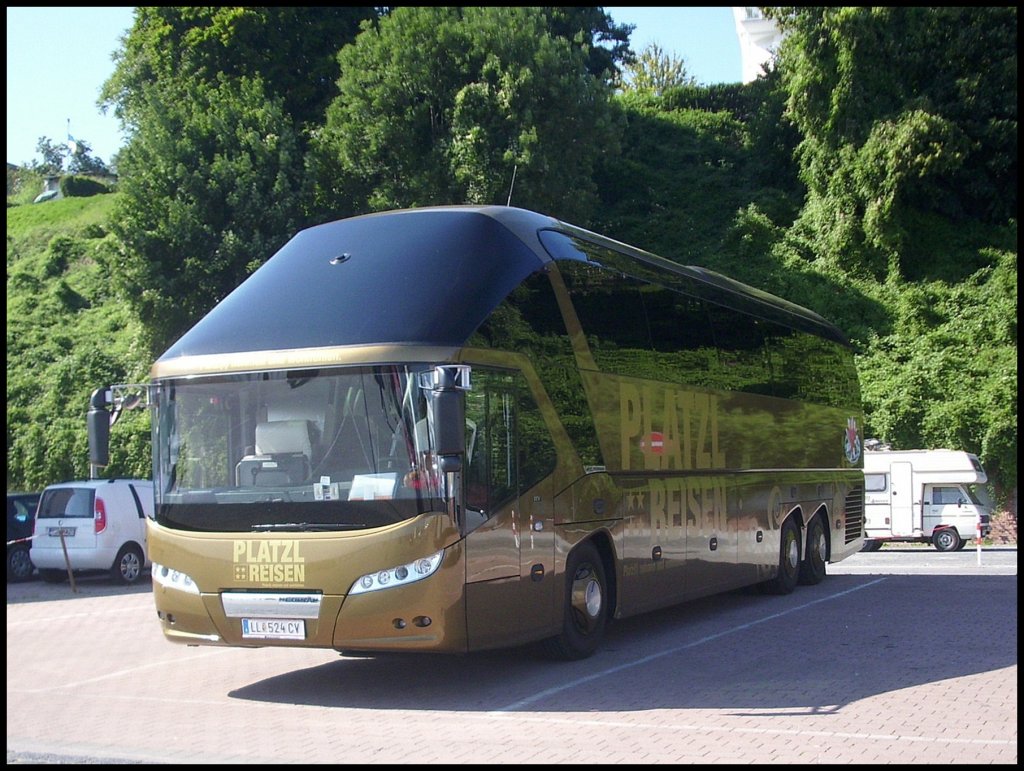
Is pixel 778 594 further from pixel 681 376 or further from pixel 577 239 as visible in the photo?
pixel 577 239

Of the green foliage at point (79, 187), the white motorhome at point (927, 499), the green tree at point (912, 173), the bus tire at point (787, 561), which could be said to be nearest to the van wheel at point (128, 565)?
the bus tire at point (787, 561)

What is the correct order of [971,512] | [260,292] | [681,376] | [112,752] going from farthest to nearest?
[971,512] < [681,376] < [260,292] < [112,752]

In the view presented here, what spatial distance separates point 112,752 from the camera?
7773 mm

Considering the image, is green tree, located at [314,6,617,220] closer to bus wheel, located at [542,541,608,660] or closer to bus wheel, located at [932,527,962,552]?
bus wheel, located at [932,527,962,552]

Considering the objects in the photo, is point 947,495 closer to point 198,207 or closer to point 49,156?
point 198,207

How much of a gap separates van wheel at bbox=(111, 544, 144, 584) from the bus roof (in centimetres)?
1254

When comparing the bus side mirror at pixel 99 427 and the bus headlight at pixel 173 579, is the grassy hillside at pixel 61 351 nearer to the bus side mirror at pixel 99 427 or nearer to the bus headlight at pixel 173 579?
the bus side mirror at pixel 99 427

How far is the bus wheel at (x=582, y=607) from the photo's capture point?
11.1m

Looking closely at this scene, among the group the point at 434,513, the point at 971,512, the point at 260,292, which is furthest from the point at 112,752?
the point at 971,512

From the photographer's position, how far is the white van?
2170 cm

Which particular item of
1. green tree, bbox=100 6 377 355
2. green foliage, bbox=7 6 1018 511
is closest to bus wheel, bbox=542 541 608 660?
green foliage, bbox=7 6 1018 511

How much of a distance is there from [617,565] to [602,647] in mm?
1096

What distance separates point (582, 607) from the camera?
11.4 metres

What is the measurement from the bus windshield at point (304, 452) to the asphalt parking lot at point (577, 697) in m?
1.50
